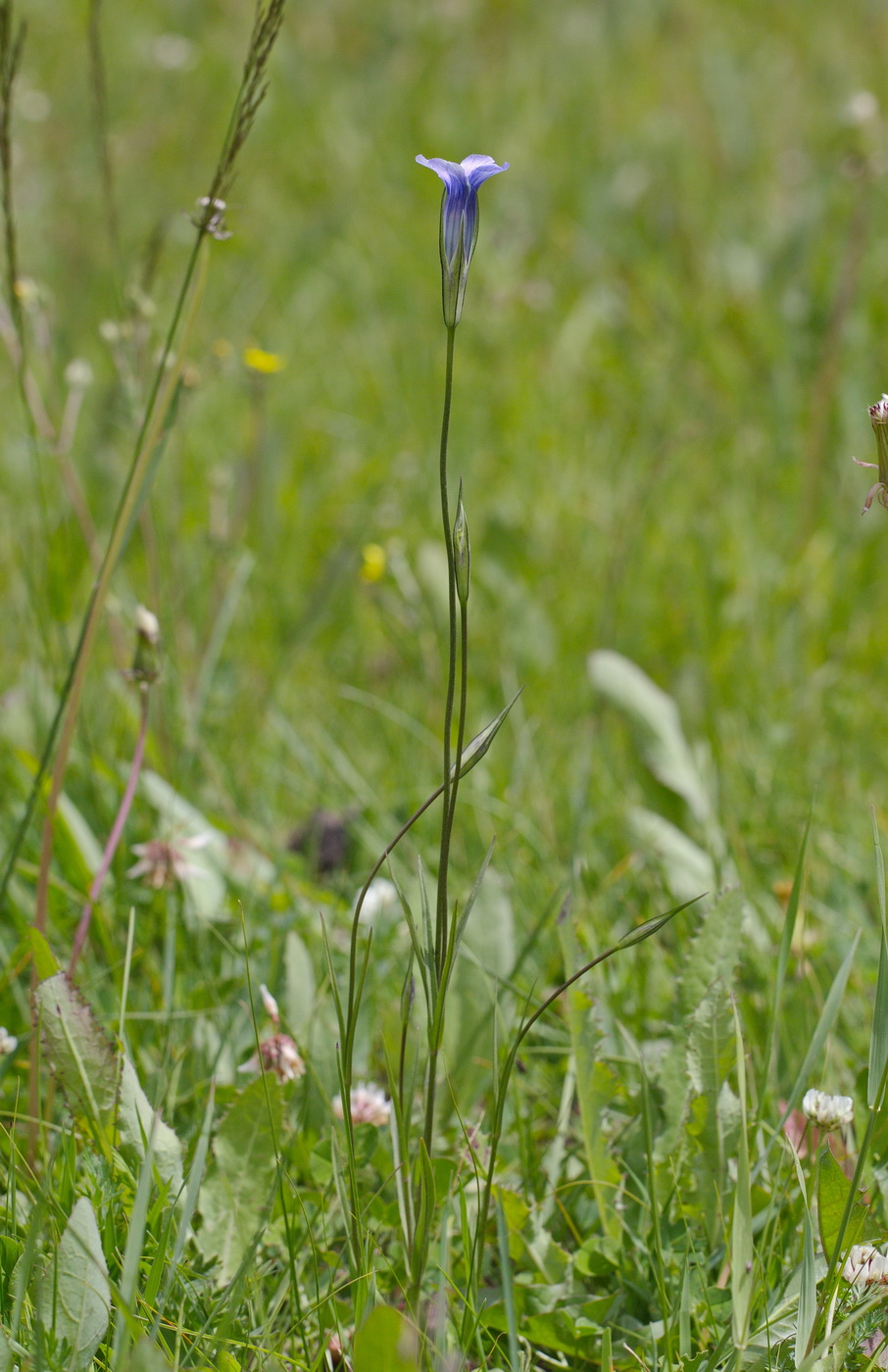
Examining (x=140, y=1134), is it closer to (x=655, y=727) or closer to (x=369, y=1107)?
(x=369, y=1107)

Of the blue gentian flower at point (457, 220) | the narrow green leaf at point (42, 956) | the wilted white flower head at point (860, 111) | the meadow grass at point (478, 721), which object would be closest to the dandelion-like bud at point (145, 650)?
the meadow grass at point (478, 721)

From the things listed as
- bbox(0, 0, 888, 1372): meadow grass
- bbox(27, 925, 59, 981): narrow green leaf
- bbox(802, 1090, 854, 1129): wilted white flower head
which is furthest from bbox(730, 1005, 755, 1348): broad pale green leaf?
bbox(27, 925, 59, 981): narrow green leaf

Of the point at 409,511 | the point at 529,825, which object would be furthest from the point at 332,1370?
the point at 409,511

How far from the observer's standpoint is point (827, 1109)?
91cm

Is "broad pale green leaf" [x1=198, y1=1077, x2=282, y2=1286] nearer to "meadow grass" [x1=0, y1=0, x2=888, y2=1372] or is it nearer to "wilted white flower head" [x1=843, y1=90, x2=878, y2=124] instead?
"meadow grass" [x1=0, y1=0, x2=888, y2=1372]

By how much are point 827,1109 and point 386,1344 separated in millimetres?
420

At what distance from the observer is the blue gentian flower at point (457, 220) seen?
708 millimetres

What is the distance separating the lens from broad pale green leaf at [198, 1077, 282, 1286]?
0.98 m

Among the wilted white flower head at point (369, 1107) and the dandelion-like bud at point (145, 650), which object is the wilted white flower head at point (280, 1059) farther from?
the dandelion-like bud at point (145, 650)

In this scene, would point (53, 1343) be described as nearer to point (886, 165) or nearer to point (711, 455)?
point (711, 455)

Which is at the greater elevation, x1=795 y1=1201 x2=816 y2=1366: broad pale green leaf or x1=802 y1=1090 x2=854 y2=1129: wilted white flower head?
x1=802 y1=1090 x2=854 y2=1129: wilted white flower head

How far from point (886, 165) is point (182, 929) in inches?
97.5

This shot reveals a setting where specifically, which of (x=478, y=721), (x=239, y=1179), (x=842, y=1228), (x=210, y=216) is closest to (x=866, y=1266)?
(x=842, y=1228)

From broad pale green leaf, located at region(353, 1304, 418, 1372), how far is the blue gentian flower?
0.59 metres
